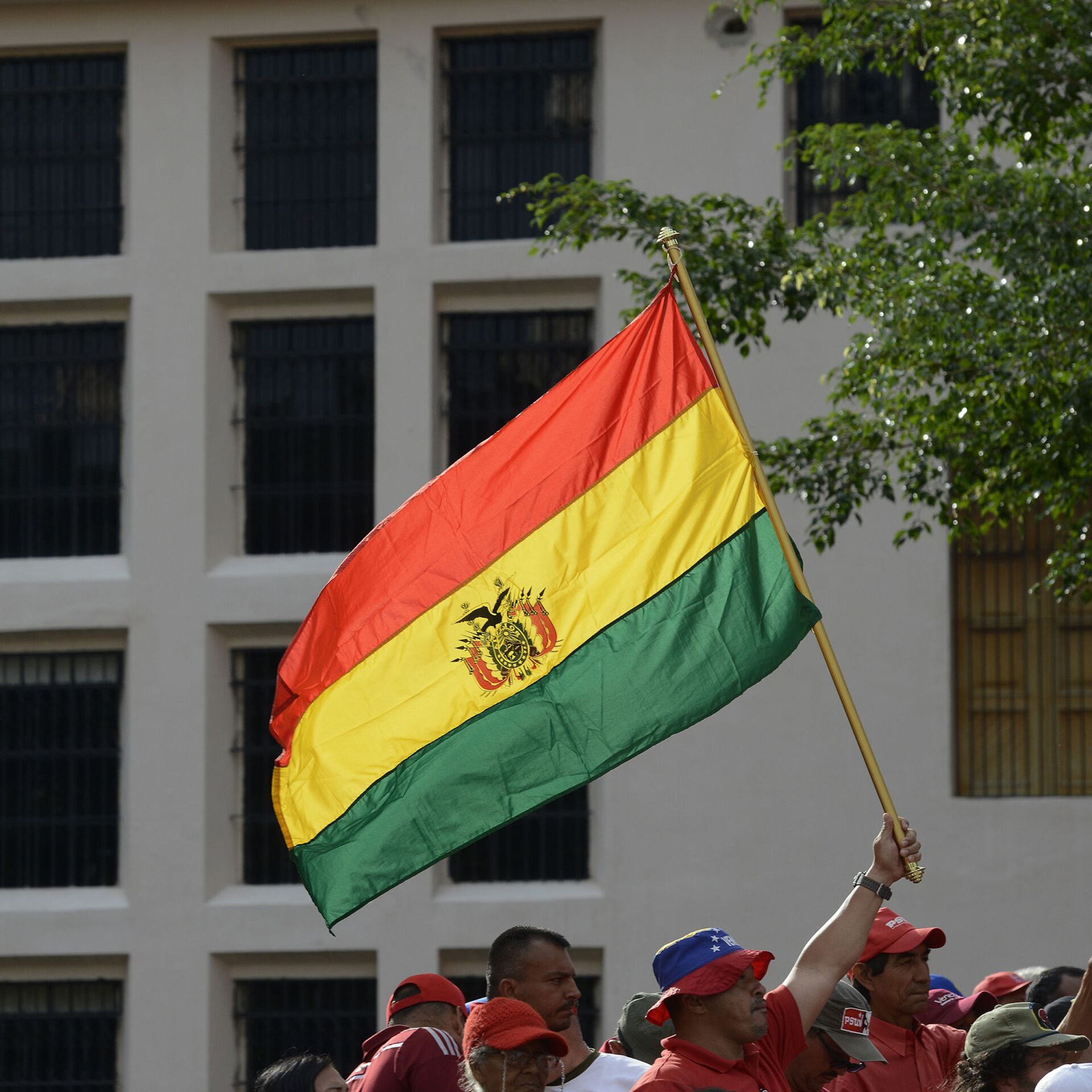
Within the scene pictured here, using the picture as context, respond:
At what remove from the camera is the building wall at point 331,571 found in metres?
14.2

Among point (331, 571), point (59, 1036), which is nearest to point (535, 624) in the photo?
point (331, 571)

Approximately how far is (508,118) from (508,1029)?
12071mm

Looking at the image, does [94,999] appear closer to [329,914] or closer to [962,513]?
[962,513]

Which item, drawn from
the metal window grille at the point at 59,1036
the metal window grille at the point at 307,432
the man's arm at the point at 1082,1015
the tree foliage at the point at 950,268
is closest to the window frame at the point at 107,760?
the metal window grille at the point at 59,1036

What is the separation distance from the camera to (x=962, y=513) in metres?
12.0

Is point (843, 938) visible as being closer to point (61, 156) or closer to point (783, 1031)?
point (783, 1031)

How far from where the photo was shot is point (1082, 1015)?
5.77m

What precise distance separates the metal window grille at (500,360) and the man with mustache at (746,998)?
10512 millimetres

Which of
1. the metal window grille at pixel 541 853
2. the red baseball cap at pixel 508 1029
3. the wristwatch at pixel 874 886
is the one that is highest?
the wristwatch at pixel 874 886

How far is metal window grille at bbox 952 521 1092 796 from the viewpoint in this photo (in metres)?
14.3

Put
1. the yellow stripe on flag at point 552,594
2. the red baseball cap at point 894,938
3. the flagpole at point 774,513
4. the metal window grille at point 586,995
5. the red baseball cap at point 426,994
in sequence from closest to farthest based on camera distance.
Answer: the flagpole at point 774,513 → the red baseball cap at point 894,938 → the yellow stripe on flag at point 552,594 → the red baseball cap at point 426,994 → the metal window grille at point 586,995

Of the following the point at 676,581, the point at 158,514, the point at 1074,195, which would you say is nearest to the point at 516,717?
the point at 676,581

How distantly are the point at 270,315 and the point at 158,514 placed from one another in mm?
1925

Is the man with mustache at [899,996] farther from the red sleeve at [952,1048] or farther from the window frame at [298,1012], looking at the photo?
the window frame at [298,1012]
